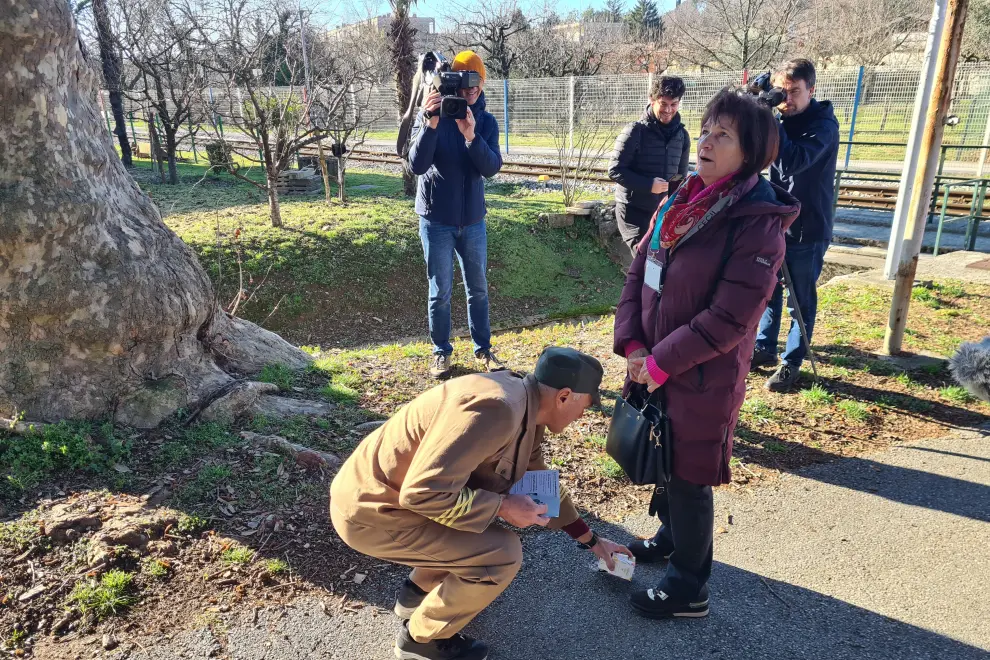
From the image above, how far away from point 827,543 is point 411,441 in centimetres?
217

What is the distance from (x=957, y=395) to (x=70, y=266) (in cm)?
542

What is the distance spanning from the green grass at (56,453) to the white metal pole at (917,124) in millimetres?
5269

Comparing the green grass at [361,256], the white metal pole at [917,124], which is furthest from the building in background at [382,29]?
the white metal pole at [917,124]

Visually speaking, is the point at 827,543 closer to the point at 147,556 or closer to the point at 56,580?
the point at 147,556

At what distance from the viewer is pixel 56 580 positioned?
8.82 ft

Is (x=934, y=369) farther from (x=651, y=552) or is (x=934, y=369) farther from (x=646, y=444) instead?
(x=646, y=444)

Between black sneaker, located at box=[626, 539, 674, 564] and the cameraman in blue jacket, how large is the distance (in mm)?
2271

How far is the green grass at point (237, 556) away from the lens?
2875 mm

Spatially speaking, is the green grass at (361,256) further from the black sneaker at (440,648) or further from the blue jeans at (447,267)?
the black sneaker at (440,648)

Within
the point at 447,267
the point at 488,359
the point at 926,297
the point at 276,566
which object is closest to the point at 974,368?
the point at 926,297

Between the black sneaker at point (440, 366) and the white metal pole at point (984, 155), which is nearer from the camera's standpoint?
the black sneaker at point (440, 366)

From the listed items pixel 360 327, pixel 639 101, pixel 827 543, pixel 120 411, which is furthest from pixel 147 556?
pixel 639 101

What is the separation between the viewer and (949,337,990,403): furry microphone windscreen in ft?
14.3

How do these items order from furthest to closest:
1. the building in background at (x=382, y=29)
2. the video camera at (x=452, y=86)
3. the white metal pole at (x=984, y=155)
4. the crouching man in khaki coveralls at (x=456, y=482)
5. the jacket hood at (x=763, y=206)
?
the building in background at (x=382, y=29), the white metal pole at (x=984, y=155), the video camera at (x=452, y=86), the jacket hood at (x=763, y=206), the crouching man in khaki coveralls at (x=456, y=482)
